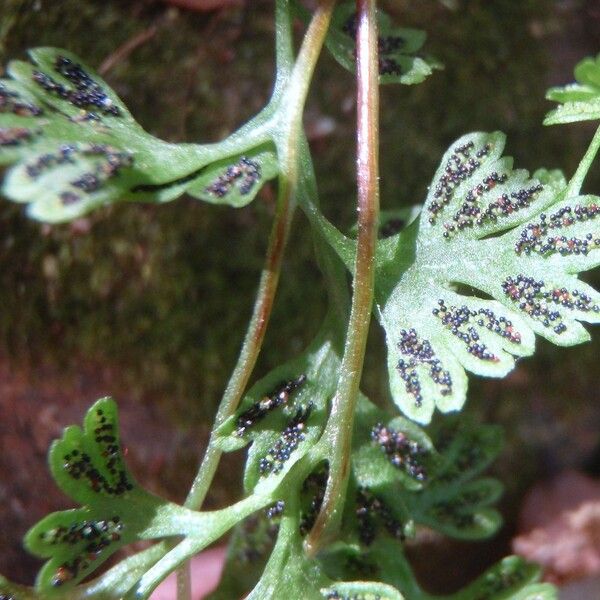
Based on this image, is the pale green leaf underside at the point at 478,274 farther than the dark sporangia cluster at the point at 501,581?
No

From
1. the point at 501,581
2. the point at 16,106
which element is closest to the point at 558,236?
the point at 501,581

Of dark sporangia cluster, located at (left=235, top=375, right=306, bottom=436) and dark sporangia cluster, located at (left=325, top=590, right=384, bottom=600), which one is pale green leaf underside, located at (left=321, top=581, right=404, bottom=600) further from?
dark sporangia cluster, located at (left=235, top=375, right=306, bottom=436)

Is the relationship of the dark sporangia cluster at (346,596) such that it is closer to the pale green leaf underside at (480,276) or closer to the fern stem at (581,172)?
the pale green leaf underside at (480,276)

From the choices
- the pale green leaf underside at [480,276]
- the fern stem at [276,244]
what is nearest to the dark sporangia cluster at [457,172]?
the pale green leaf underside at [480,276]

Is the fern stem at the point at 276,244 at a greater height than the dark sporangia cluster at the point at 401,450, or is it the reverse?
the fern stem at the point at 276,244

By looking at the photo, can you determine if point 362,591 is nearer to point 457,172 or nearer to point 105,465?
point 105,465

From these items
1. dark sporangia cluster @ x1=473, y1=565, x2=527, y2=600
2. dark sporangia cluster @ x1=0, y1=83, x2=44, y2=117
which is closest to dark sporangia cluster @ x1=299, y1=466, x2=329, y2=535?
dark sporangia cluster @ x1=473, y1=565, x2=527, y2=600
